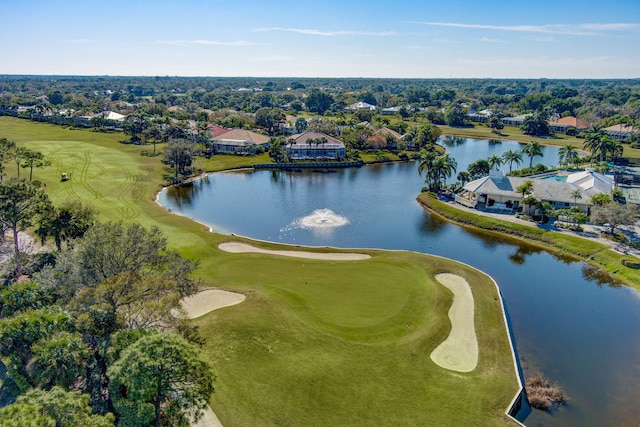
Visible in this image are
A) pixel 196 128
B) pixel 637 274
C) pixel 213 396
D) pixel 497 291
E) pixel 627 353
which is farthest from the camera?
pixel 196 128

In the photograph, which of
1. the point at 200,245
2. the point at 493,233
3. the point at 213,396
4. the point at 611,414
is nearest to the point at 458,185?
the point at 493,233

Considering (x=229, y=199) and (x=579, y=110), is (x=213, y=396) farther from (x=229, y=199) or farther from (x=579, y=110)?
(x=579, y=110)

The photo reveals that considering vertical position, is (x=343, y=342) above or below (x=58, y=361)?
below

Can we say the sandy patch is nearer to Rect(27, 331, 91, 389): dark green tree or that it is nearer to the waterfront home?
Rect(27, 331, 91, 389): dark green tree

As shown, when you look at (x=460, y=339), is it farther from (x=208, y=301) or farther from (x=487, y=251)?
(x=487, y=251)

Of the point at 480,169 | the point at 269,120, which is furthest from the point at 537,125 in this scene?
the point at 269,120

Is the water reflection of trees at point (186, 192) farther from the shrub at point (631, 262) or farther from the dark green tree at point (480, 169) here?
the shrub at point (631, 262)
